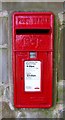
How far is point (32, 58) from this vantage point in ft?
4.32

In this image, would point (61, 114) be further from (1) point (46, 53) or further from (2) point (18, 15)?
(2) point (18, 15)

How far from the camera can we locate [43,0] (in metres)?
1.35

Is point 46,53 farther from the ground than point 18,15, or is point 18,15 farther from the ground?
point 18,15

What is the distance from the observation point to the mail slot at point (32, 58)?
4.29ft

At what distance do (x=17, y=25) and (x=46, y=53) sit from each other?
0.24 metres

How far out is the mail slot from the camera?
4.29 feet

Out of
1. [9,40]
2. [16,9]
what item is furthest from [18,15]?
[9,40]

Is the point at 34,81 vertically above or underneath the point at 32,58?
underneath

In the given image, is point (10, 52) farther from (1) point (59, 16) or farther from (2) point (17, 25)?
(1) point (59, 16)

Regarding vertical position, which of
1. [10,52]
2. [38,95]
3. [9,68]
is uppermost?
[10,52]

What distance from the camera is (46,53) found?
1319 mm

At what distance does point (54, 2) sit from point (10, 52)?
413 mm

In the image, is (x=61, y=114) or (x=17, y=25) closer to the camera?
(x=17, y=25)

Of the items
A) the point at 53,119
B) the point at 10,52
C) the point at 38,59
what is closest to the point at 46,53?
the point at 38,59
